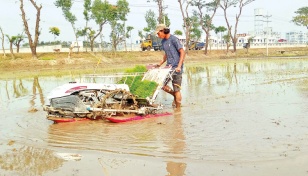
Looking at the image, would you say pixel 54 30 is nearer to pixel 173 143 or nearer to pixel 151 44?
pixel 151 44

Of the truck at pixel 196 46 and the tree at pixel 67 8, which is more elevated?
the tree at pixel 67 8

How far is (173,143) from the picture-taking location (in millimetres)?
5371

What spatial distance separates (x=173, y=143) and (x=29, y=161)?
203cm

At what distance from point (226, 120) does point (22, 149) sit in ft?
12.2

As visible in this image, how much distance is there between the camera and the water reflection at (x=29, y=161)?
4375mm

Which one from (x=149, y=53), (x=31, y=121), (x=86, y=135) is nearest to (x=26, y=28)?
(x=149, y=53)

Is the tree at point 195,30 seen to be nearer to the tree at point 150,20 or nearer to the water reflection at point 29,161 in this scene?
the tree at point 150,20

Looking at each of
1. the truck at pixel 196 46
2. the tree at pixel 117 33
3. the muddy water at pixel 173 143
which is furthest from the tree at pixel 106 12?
the muddy water at pixel 173 143

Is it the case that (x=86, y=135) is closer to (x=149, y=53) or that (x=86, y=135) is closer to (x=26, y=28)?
(x=26, y=28)

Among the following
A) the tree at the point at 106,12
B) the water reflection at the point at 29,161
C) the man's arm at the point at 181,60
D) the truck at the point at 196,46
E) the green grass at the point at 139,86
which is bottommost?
the water reflection at the point at 29,161

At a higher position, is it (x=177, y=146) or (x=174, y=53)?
(x=174, y=53)

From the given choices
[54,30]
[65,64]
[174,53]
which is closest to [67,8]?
[54,30]

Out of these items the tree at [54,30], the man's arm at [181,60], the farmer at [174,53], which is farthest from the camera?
the tree at [54,30]

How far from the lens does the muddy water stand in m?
4.30
